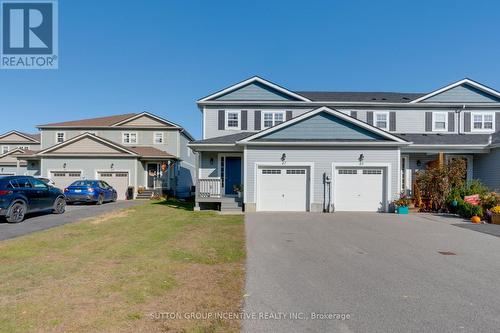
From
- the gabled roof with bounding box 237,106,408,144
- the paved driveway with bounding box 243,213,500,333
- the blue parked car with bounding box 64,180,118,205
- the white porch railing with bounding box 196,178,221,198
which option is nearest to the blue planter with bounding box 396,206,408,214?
the gabled roof with bounding box 237,106,408,144

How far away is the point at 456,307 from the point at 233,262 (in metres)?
3.73

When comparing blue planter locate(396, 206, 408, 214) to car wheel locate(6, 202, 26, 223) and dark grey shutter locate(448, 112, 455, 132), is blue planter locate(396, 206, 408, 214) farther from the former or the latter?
car wheel locate(6, 202, 26, 223)

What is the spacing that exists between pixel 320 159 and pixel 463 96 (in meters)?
12.1

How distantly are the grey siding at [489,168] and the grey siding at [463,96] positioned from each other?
414 centimetres

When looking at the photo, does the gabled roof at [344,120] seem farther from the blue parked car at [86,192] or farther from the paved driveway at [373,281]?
the blue parked car at [86,192]

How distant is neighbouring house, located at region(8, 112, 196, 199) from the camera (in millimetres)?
22391

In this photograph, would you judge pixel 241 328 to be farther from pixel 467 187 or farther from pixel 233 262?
pixel 467 187

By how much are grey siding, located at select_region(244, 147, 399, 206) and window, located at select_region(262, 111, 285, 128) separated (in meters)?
4.20

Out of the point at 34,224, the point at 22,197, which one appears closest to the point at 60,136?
the point at 22,197

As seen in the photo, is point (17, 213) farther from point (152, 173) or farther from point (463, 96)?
point (463, 96)

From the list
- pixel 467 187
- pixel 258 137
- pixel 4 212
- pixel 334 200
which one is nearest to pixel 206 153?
pixel 258 137

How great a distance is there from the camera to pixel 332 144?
48.2 ft

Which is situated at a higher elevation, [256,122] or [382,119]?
[382,119]

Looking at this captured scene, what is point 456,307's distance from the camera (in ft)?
13.4
